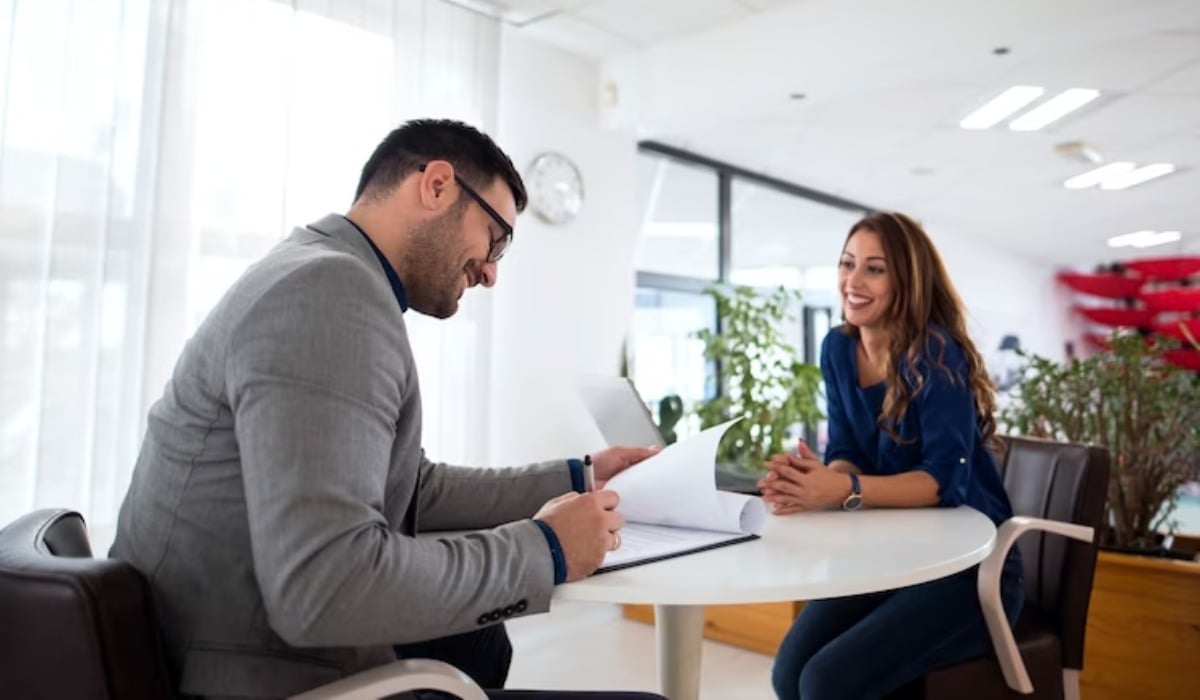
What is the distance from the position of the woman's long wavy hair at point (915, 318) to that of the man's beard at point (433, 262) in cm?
105

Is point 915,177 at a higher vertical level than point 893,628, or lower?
higher

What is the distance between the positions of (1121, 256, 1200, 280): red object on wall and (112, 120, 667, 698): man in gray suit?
12470mm

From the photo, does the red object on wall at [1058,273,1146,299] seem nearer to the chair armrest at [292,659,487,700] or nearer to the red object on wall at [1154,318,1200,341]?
the red object on wall at [1154,318,1200,341]

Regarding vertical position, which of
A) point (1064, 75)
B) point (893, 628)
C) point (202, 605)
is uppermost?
point (1064, 75)

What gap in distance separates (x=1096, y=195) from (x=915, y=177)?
81.8 inches

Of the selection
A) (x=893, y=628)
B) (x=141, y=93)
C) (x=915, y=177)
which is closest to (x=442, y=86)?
(x=141, y=93)

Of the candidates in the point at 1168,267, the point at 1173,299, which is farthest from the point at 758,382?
the point at 1168,267

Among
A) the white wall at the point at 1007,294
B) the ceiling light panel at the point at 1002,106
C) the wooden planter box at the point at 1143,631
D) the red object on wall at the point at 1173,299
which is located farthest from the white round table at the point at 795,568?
the red object on wall at the point at 1173,299

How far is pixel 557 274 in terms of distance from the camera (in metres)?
3.82

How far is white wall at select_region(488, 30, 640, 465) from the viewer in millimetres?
3611

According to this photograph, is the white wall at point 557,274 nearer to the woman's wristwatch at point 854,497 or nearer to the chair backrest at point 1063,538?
the chair backrest at point 1063,538

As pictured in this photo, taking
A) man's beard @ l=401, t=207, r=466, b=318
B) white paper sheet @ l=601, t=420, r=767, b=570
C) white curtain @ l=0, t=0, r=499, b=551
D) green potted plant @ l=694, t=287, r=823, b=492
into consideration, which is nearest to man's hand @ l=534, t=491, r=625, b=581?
white paper sheet @ l=601, t=420, r=767, b=570

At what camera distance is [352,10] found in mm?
2945

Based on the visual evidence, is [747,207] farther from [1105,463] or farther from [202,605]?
[202,605]
